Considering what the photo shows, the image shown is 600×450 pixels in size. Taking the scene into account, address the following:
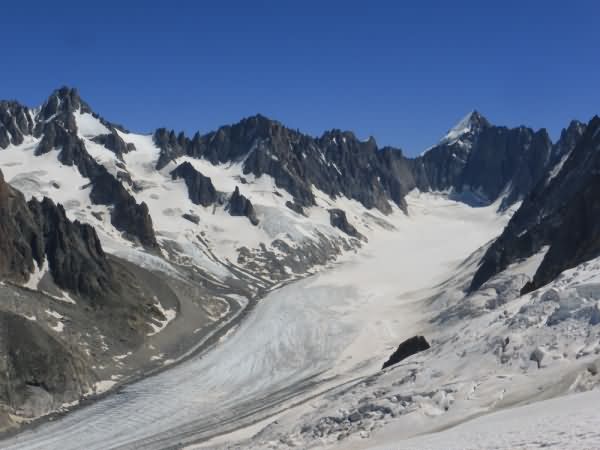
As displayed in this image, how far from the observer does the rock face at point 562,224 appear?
3467 inches

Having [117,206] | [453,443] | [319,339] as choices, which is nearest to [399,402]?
[453,443]

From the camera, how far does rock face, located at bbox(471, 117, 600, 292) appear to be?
8806 cm

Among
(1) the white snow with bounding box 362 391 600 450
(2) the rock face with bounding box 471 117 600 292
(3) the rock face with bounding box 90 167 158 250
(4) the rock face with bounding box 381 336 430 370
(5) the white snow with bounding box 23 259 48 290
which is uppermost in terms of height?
(3) the rock face with bounding box 90 167 158 250

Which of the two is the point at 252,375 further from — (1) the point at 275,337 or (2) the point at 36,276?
(2) the point at 36,276

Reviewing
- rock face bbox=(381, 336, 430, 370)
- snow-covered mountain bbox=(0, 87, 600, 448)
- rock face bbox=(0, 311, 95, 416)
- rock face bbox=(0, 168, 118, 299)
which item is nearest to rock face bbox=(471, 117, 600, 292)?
snow-covered mountain bbox=(0, 87, 600, 448)

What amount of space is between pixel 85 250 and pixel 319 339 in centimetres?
4586

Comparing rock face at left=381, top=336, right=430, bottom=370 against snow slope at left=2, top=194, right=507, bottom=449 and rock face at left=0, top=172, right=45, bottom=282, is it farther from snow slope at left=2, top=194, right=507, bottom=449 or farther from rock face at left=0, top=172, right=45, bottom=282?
rock face at left=0, top=172, right=45, bottom=282

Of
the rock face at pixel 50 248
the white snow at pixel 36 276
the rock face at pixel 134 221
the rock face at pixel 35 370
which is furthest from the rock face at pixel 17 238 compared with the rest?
the rock face at pixel 134 221

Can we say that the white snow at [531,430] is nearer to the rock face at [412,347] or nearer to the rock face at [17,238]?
the rock face at [412,347]

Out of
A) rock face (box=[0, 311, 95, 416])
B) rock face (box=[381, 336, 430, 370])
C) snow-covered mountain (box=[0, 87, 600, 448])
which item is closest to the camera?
snow-covered mountain (box=[0, 87, 600, 448])

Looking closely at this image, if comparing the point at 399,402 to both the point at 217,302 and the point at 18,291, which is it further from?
the point at 217,302

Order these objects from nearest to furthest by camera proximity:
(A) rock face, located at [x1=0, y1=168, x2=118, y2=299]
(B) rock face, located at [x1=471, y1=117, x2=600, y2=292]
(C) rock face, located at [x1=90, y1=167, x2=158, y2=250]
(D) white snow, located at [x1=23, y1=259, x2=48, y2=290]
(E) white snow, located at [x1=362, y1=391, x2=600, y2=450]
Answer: (E) white snow, located at [x1=362, y1=391, x2=600, y2=450] → (B) rock face, located at [x1=471, y1=117, x2=600, y2=292] → (D) white snow, located at [x1=23, y1=259, x2=48, y2=290] → (A) rock face, located at [x1=0, y1=168, x2=118, y2=299] → (C) rock face, located at [x1=90, y1=167, x2=158, y2=250]

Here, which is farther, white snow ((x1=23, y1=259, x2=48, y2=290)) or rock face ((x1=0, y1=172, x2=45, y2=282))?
white snow ((x1=23, y1=259, x2=48, y2=290))

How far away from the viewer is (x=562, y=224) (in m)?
102
